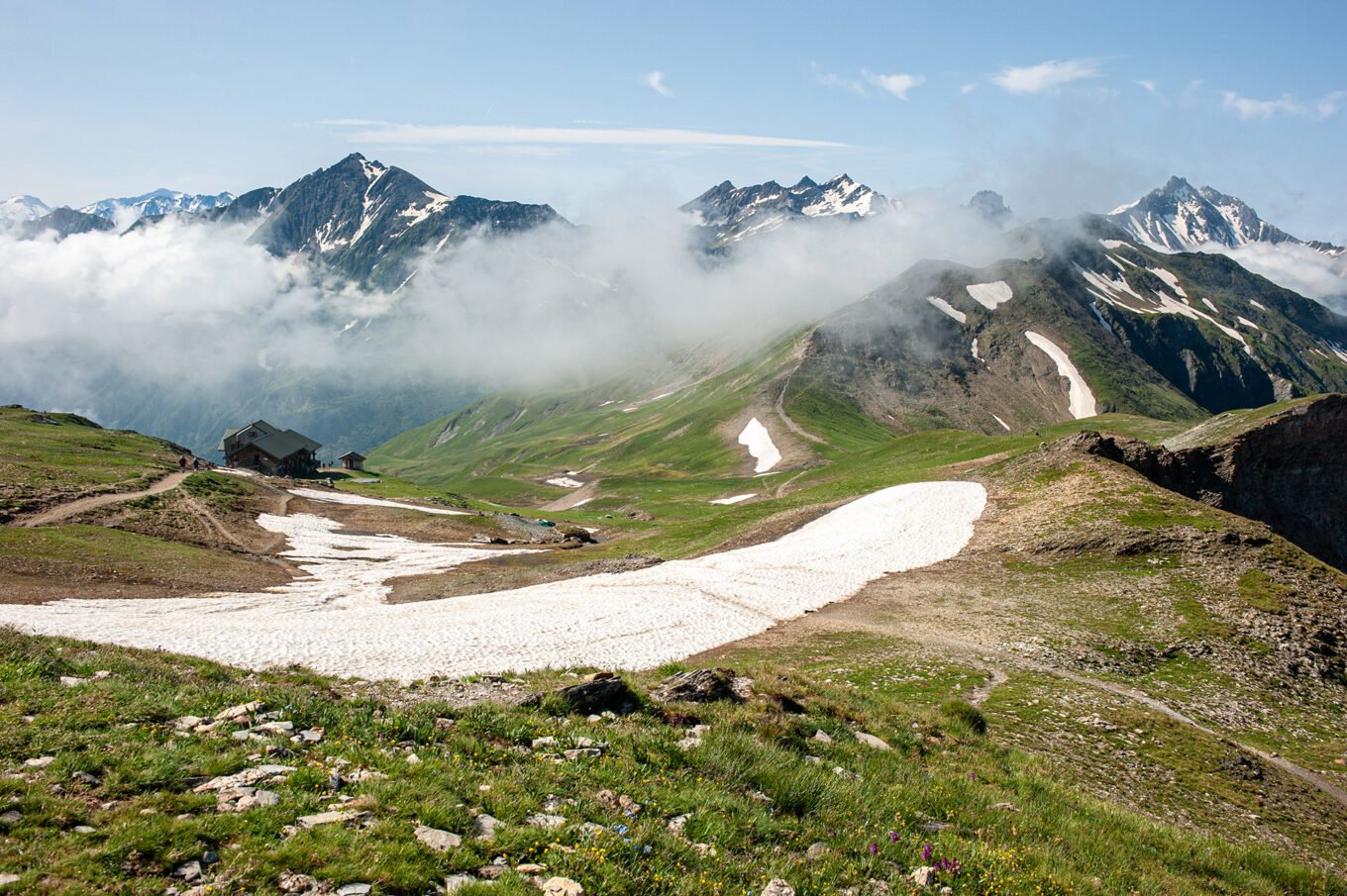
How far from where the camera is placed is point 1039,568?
43.3 metres

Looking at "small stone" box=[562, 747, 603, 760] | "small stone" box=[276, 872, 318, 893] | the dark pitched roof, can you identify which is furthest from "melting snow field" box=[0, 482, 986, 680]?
the dark pitched roof

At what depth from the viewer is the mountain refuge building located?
137750 mm

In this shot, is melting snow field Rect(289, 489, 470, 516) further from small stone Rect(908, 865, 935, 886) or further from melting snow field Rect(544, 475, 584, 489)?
small stone Rect(908, 865, 935, 886)

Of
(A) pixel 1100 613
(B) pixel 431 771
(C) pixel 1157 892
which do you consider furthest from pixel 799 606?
(B) pixel 431 771

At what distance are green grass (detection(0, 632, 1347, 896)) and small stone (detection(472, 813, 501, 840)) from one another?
0.62ft

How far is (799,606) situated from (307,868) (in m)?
34.6

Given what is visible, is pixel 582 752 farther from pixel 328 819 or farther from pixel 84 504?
pixel 84 504

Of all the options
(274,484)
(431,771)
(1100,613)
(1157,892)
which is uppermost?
(431,771)

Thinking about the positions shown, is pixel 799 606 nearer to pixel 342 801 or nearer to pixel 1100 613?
pixel 1100 613

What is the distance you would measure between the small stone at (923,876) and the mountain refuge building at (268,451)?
14080 cm

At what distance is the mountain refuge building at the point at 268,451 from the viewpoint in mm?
137750

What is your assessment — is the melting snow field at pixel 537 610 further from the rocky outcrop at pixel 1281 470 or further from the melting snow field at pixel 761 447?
the melting snow field at pixel 761 447

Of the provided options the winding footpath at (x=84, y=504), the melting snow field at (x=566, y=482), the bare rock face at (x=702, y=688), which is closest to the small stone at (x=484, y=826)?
the bare rock face at (x=702, y=688)

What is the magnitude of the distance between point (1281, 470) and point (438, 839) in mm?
83525
